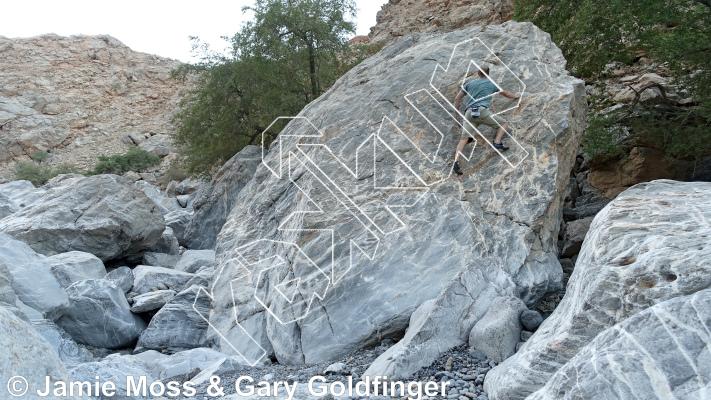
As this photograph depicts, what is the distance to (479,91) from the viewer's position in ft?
20.8

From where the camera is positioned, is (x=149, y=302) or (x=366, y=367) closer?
(x=366, y=367)

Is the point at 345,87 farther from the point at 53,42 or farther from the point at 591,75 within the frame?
the point at 53,42

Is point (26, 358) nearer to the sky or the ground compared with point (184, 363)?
nearer to the sky

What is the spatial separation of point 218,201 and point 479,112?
734cm

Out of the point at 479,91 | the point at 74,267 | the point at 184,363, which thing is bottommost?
the point at 184,363

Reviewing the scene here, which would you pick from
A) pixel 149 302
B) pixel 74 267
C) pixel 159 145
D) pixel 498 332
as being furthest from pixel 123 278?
pixel 159 145

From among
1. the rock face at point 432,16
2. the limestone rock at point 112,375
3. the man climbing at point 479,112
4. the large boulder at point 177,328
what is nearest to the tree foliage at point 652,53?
the man climbing at point 479,112

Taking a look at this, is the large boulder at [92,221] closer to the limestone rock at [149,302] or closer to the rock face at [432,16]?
the limestone rock at [149,302]

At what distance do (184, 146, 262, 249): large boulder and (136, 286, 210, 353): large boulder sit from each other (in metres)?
4.53

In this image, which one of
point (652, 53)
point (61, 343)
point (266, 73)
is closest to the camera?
point (61, 343)

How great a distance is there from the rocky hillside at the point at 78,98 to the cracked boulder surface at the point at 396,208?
95.3 ft

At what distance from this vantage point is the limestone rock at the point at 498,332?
4.17 meters

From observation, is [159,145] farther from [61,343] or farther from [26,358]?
[26,358]

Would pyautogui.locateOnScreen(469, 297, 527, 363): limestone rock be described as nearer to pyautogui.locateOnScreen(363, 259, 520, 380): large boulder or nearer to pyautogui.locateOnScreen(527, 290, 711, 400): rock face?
pyautogui.locateOnScreen(363, 259, 520, 380): large boulder
